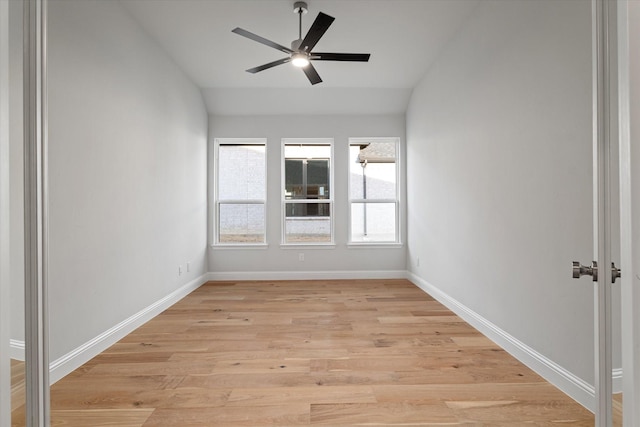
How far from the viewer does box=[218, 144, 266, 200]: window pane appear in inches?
203

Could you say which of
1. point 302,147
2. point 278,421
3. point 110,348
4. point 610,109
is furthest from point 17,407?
point 302,147

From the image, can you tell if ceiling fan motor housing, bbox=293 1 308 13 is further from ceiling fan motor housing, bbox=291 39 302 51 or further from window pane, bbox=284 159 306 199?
window pane, bbox=284 159 306 199

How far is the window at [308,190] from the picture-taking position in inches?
204

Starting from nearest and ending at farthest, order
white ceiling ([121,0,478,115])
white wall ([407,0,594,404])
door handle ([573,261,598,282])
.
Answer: door handle ([573,261,598,282]) → white wall ([407,0,594,404]) → white ceiling ([121,0,478,115])

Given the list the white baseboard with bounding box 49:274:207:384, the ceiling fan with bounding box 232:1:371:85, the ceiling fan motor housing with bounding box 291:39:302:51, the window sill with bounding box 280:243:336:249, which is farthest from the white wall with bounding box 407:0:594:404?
the white baseboard with bounding box 49:274:207:384

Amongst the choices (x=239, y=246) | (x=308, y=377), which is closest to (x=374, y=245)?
(x=239, y=246)

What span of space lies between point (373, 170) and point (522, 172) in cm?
306

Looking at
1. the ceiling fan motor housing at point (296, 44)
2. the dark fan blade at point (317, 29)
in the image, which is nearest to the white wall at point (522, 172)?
the dark fan blade at point (317, 29)

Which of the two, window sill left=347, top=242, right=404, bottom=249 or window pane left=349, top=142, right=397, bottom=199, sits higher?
window pane left=349, top=142, right=397, bottom=199

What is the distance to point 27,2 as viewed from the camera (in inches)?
31.4

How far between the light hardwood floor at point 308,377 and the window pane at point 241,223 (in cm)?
193

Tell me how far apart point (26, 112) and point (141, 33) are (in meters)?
2.90

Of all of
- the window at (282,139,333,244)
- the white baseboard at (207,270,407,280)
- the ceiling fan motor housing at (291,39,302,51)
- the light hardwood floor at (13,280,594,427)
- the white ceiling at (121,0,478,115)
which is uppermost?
the white ceiling at (121,0,478,115)

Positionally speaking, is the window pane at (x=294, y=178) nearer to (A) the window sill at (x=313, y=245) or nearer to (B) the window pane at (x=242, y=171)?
(B) the window pane at (x=242, y=171)
